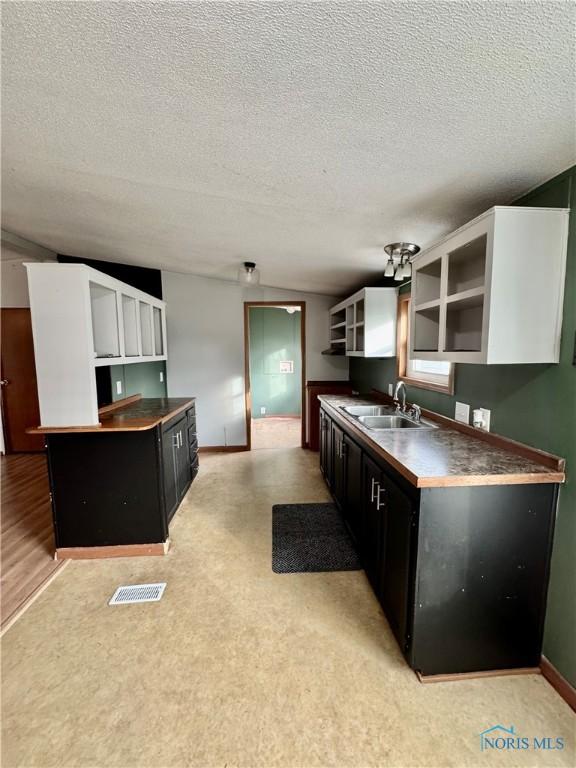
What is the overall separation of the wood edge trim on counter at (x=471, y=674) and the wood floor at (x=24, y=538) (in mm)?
2240

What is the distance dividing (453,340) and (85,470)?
264 cm

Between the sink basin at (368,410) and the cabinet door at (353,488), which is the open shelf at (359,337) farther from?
the cabinet door at (353,488)

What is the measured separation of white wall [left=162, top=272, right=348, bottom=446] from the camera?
4.75 m

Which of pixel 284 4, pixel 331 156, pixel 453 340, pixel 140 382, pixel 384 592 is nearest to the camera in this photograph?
pixel 284 4

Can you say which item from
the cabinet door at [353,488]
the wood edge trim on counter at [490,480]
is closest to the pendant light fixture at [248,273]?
the cabinet door at [353,488]

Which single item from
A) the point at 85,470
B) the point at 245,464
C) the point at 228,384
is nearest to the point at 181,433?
the point at 85,470

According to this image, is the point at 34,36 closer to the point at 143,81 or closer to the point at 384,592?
the point at 143,81

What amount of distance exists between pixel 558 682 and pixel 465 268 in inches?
A: 80.5

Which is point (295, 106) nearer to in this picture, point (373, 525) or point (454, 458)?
point (454, 458)

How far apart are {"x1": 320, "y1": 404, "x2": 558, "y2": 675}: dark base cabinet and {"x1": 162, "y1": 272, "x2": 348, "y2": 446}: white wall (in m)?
3.63

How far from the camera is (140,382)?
4.40 meters

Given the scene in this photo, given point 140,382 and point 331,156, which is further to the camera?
point 140,382

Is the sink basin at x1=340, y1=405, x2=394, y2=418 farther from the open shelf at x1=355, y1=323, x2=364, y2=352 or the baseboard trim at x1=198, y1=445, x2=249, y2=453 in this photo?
the baseboard trim at x1=198, y1=445, x2=249, y2=453

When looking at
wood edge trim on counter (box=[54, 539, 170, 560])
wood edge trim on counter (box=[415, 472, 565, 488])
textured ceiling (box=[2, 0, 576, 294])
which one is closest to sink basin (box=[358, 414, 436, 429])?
wood edge trim on counter (box=[415, 472, 565, 488])
